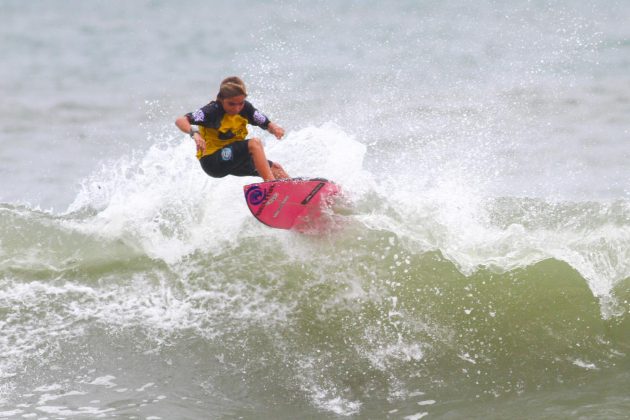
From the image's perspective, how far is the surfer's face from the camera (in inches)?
295

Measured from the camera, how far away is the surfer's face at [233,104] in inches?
295

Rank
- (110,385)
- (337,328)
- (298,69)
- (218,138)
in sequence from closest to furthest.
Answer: (110,385), (337,328), (218,138), (298,69)

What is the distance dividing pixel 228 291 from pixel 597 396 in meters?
3.11

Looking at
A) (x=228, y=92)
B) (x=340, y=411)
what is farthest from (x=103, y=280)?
(x=340, y=411)

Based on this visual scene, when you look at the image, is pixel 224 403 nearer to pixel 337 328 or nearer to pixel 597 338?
pixel 337 328

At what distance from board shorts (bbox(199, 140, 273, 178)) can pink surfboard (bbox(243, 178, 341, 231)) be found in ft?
1.02

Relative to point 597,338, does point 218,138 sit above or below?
above

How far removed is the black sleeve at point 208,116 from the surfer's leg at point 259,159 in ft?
1.12

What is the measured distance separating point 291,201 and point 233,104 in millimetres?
964

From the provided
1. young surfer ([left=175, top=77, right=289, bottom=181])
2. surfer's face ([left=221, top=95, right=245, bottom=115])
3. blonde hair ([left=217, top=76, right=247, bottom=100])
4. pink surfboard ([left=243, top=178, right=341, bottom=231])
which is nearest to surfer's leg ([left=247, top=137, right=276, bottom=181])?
young surfer ([left=175, top=77, right=289, bottom=181])

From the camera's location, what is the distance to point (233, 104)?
7.56 m

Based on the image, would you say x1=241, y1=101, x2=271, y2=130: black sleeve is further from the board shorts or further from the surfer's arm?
the surfer's arm

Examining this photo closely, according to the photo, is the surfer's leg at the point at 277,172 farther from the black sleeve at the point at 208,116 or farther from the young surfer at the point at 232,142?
the black sleeve at the point at 208,116

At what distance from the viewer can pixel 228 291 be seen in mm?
7676
